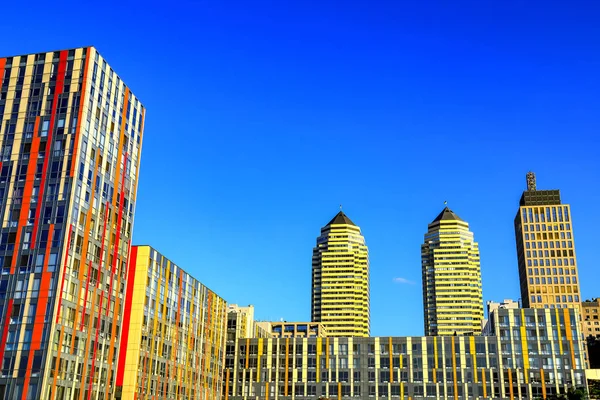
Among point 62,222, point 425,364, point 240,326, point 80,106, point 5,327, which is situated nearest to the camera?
point 5,327

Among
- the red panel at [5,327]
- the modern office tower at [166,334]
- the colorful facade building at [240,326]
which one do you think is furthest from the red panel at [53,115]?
the colorful facade building at [240,326]

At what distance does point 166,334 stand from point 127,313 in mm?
13085

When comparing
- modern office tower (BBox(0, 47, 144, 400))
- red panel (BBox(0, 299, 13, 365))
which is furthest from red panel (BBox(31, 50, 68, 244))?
red panel (BBox(0, 299, 13, 365))

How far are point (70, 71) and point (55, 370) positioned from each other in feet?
158

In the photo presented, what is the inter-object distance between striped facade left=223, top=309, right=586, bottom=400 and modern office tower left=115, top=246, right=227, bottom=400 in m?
14.6

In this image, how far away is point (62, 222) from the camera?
9925 cm

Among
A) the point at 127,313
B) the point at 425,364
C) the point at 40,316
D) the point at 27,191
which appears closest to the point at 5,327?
the point at 40,316

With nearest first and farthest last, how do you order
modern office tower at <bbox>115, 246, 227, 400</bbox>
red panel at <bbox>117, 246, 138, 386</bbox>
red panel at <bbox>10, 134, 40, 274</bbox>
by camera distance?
red panel at <bbox>10, 134, 40, 274</bbox>
red panel at <bbox>117, 246, 138, 386</bbox>
modern office tower at <bbox>115, 246, 227, 400</bbox>

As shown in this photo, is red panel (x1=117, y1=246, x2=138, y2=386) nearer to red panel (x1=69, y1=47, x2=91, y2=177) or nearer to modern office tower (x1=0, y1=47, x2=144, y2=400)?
modern office tower (x1=0, y1=47, x2=144, y2=400)

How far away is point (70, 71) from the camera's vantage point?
4289 inches

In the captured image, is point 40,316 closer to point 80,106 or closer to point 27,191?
point 27,191

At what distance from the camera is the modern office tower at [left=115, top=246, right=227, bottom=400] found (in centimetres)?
11481

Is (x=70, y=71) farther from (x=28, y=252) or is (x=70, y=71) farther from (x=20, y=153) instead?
(x=28, y=252)

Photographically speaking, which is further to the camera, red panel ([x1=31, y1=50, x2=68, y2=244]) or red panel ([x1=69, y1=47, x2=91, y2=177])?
red panel ([x1=69, y1=47, x2=91, y2=177])
